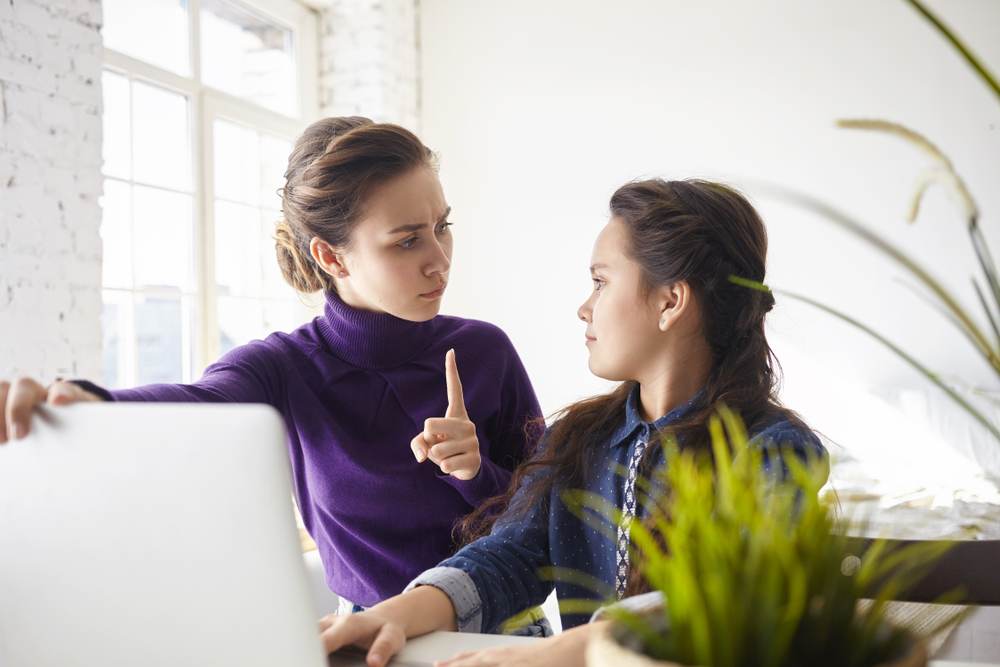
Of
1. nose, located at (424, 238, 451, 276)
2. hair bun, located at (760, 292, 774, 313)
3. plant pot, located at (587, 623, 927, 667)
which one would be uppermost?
nose, located at (424, 238, 451, 276)

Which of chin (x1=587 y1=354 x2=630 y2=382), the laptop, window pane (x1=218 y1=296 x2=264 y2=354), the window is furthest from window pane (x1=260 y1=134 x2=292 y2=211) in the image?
the laptop

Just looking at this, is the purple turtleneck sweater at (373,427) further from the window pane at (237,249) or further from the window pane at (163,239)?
the window pane at (237,249)

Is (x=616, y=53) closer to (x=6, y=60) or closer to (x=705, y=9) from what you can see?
(x=705, y=9)

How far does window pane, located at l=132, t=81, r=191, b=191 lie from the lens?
3020mm

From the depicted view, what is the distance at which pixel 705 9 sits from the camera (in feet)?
12.7

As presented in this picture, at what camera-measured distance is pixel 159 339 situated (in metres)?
3.10

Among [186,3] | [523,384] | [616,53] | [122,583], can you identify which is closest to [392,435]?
[523,384]

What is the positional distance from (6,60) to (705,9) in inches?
122

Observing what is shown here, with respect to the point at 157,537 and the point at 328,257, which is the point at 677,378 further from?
the point at 157,537

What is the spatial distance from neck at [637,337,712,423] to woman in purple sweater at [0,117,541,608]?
0.29 m

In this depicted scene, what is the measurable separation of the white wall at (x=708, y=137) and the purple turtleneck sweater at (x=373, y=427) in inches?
94.5

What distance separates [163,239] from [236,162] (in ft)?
2.06

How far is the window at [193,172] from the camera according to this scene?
2922 mm

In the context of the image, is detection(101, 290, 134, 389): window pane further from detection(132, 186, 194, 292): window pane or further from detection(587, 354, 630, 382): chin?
detection(587, 354, 630, 382): chin
